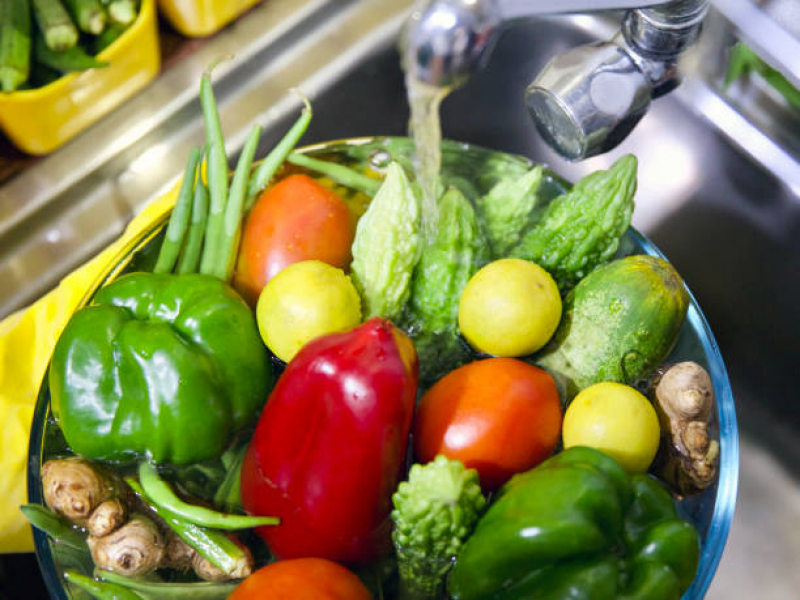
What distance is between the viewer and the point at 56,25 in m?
0.89

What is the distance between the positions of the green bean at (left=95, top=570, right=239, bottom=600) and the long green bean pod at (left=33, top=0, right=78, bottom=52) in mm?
554

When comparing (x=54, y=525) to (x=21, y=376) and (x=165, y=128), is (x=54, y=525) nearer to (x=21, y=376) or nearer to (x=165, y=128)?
(x=21, y=376)

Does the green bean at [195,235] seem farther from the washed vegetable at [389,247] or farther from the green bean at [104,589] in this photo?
the green bean at [104,589]

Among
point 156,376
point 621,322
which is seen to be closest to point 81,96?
point 156,376

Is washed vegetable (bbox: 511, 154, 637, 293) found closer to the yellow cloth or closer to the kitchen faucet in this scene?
the kitchen faucet

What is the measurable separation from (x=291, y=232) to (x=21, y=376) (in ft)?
1.09

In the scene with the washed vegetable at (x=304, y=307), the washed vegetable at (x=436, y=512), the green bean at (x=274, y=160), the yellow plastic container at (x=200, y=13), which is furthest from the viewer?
the yellow plastic container at (x=200, y=13)

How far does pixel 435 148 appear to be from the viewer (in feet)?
2.11

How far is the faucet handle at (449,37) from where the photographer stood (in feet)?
1.50

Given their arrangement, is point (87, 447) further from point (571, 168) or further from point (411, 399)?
point (571, 168)

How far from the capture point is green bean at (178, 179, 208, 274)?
2.49 ft

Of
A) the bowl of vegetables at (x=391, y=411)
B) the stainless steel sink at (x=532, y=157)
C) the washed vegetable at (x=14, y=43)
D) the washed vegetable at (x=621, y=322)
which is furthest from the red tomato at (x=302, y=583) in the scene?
the washed vegetable at (x=14, y=43)

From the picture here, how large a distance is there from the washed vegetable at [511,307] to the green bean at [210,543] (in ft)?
0.83

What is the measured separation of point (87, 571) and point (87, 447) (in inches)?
3.7
